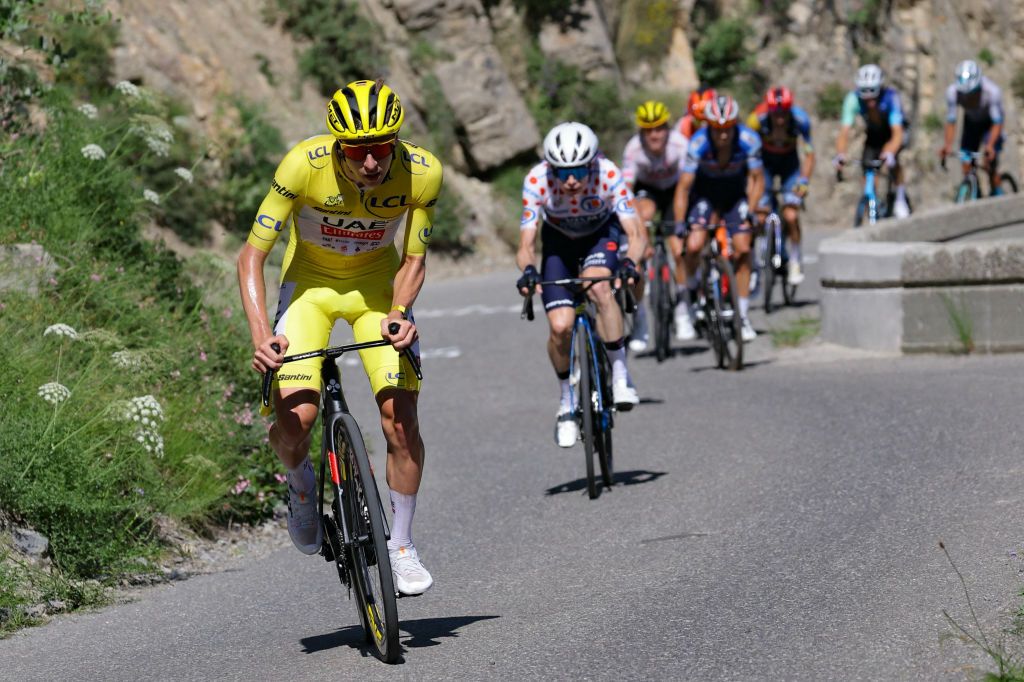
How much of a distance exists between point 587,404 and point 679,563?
203cm

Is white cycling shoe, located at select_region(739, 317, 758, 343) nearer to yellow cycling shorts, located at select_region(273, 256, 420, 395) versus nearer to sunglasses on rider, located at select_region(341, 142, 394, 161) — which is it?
yellow cycling shorts, located at select_region(273, 256, 420, 395)

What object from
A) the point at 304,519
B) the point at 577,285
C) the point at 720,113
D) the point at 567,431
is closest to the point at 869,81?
the point at 720,113

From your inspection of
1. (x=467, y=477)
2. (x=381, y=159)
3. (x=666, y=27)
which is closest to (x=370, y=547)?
(x=381, y=159)

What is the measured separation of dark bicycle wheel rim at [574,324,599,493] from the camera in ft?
30.4

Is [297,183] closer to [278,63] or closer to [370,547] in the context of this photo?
[370,547]

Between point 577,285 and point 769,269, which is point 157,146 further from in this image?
point 769,269

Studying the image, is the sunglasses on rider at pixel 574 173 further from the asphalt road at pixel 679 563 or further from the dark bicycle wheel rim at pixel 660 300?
the dark bicycle wheel rim at pixel 660 300

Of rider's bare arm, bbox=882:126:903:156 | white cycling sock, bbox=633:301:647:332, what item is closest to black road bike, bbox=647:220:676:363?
white cycling sock, bbox=633:301:647:332

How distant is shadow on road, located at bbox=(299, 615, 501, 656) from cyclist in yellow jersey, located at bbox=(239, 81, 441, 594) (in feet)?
0.78

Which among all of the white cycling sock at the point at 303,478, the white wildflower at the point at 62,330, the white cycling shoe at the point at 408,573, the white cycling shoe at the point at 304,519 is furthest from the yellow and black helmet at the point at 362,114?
the white wildflower at the point at 62,330

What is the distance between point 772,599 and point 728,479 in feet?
9.63

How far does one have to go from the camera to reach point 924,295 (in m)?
13.7

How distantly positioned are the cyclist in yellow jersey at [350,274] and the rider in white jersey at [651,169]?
8064 millimetres

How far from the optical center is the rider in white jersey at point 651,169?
576 inches
